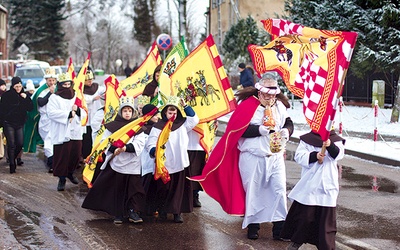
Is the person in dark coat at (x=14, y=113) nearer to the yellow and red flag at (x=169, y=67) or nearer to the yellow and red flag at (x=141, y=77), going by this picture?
the yellow and red flag at (x=141, y=77)

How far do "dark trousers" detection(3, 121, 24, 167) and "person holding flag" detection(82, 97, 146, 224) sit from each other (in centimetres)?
485

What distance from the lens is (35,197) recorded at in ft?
35.7

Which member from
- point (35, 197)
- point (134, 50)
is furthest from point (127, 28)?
point (35, 197)

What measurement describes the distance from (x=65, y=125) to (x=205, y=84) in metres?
3.03

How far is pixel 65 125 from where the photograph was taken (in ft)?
39.2

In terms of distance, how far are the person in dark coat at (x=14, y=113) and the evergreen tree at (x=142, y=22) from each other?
68743 mm

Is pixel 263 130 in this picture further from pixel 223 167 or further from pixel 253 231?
pixel 253 231

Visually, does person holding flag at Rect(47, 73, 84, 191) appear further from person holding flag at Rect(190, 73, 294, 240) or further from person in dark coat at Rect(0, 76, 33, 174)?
person holding flag at Rect(190, 73, 294, 240)

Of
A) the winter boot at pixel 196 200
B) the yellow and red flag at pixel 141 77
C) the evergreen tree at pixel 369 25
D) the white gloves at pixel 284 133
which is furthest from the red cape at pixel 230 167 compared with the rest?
the evergreen tree at pixel 369 25

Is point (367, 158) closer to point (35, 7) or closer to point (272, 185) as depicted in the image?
point (272, 185)

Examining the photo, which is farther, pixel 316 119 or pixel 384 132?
pixel 384 132

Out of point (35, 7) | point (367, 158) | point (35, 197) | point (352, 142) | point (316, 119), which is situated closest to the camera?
point (316, 119)

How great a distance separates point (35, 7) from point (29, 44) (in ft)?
13.0

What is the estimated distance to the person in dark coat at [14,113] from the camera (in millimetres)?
13633
